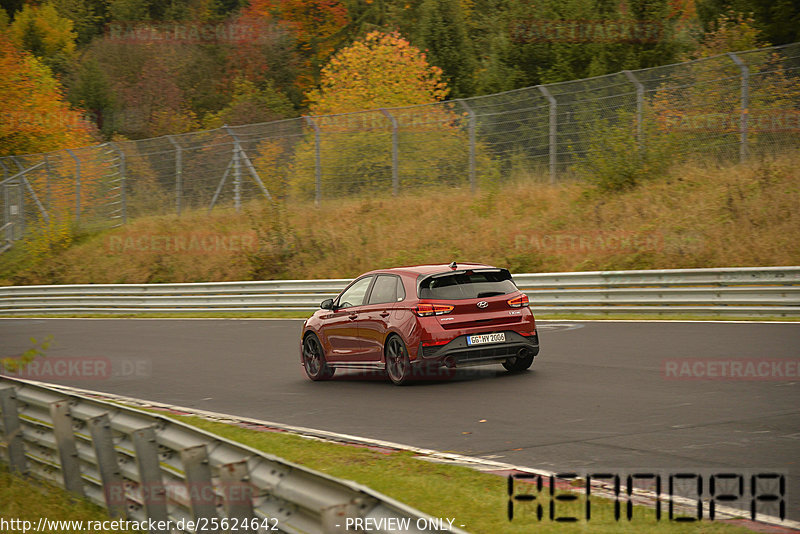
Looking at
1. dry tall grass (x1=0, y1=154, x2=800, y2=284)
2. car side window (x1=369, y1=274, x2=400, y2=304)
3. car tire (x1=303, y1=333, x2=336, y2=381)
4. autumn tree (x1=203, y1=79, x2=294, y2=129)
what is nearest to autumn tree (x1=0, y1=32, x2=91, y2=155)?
autumn tree (x1=203, y1=79, x2=294, y2=129)

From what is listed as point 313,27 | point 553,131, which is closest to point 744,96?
point 553,131

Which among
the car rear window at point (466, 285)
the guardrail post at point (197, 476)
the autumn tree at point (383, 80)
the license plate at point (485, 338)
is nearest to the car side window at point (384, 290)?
the car rear window at point (466, 285)

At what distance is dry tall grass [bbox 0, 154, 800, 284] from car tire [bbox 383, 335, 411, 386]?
39.7 feet

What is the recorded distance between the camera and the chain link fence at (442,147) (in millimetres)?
26328

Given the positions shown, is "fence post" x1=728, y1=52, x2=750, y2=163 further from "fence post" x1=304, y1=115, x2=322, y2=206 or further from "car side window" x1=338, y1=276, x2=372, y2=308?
"car side window" x1=338, y1=276, x2=372, y2=308

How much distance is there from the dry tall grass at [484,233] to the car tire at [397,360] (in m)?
12.1

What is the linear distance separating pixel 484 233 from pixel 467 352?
17408 mm

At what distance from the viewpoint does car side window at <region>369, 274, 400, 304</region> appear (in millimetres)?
13550

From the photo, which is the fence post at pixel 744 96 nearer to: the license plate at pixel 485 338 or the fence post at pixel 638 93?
the fence post at pixel 638 93

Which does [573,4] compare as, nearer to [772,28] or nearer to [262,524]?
[772,28]

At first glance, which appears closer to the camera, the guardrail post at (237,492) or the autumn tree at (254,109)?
the guardrail post at (237,492)

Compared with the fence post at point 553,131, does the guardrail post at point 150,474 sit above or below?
below

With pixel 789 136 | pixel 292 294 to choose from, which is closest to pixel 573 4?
pixel 789 136

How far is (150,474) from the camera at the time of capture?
6.36 m
